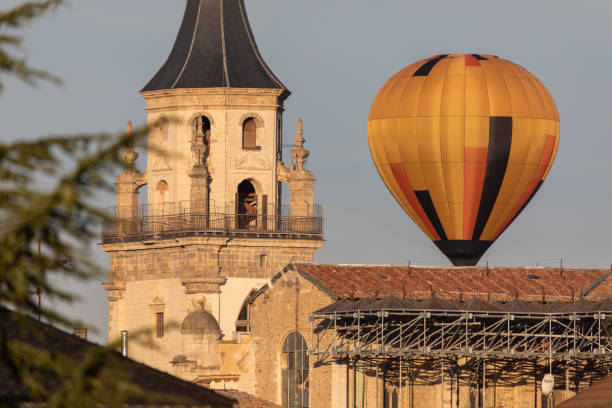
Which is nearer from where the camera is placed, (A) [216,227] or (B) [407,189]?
(B) [407,189]

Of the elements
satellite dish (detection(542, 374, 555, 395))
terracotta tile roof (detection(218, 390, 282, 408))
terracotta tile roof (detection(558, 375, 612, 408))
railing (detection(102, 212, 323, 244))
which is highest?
railing (detection(102, 212, 323, 244))

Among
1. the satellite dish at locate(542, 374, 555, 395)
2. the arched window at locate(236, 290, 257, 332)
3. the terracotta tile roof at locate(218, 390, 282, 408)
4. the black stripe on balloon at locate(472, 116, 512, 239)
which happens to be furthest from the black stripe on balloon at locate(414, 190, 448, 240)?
the terracotta tile roof at locate(218, 390, 282, 408)

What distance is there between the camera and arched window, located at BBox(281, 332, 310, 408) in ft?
210

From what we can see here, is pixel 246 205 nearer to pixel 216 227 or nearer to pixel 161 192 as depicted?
pixel 216 227

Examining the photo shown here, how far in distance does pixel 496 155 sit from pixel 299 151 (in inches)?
363

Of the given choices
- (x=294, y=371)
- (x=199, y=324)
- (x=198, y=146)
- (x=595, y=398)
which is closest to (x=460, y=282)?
(x=294, y=371)

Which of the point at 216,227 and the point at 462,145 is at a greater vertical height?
the point at 462,145

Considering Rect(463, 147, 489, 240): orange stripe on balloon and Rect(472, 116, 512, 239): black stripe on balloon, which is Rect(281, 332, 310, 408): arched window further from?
Rect(472, 116, 512, 239): black stripe on balloon

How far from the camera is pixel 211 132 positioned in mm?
76875

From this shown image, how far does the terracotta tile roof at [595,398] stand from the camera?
41.1m

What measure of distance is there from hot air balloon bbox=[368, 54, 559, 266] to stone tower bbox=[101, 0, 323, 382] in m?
5.33

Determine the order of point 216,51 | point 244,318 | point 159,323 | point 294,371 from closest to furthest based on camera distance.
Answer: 1. point 294,371
2. point 244,318
3. point 159,323
4. point 216,51

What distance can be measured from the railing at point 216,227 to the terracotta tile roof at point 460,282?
8.44 m

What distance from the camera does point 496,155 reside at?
71.8 m
